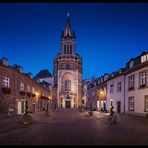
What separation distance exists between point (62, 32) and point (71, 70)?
1729 centimetres

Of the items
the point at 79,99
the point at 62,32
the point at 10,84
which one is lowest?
the point at 79,99

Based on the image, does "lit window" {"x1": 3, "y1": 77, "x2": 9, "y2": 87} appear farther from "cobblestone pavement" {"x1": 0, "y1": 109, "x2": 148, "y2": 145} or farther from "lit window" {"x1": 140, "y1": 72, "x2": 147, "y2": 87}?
"lit window" {"x1": 140, "y1": 72, "x2": 147, "y2": 87}

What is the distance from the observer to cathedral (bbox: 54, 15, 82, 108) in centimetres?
8500

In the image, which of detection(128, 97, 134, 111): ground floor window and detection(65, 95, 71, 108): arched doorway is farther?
detection(65, 95, 71, 108): arched doorway

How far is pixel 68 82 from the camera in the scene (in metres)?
86.6

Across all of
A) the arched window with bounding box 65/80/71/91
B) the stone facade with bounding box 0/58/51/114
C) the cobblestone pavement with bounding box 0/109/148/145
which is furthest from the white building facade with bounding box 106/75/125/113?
the arched window with bounding box 65/80/71/91

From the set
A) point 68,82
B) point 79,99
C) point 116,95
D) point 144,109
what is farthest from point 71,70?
point 144,109

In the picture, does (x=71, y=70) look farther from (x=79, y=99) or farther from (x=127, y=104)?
(x=127, y=104)

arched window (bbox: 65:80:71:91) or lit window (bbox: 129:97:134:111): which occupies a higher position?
arched window (bbox: 65:80:71:91)

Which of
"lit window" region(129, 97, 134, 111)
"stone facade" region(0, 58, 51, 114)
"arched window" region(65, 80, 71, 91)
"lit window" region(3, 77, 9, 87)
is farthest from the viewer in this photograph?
"arched window" region(65, 80, 71, 91)

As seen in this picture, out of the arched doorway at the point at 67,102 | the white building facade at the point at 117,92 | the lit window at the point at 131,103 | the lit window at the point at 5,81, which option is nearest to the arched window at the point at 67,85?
the arched doorway at the point at 67,102

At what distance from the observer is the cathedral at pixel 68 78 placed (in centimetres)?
8500

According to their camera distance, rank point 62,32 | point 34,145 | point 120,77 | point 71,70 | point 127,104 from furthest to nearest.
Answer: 1. point 62,32
2. point 71,70
3. point 120,77
4. point 127,104
5. point 34,145

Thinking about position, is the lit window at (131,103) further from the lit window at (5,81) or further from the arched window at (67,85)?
the arched window at (67,85)
